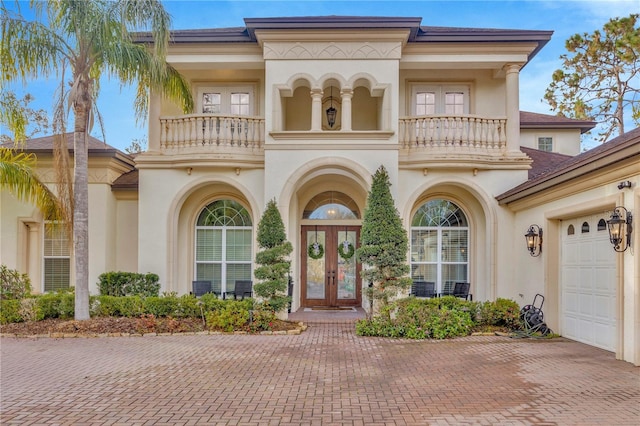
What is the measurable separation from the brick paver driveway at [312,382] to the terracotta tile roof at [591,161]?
341cm

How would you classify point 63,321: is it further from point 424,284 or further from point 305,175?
point 424,284

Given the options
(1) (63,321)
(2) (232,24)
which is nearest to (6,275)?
(1) (63,321)

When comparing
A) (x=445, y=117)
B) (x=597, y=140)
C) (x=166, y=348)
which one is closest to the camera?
(x=166, y=348)

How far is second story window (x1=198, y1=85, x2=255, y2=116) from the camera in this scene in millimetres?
14500

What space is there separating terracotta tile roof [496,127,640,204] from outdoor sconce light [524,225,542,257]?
0.86 metres

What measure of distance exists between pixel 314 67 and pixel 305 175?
2.97m

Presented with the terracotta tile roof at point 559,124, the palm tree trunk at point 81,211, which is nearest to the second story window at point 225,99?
the palm tree trunk at point 81,211

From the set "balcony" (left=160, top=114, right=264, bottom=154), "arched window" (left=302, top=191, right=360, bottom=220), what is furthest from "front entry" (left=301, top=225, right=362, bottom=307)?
"balcony" (left=160, top=114, right=264, bottom=154)

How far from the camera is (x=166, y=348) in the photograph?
30.1ft

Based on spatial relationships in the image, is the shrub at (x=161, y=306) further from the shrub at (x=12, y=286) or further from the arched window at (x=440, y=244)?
the arched window at (x=440, y=244)

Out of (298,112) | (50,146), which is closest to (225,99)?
(298,112)

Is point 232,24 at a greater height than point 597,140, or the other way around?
point 232,24

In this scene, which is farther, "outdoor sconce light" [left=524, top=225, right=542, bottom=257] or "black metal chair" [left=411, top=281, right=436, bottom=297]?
"black metal chair" [left=411, top=281, right=436, bottom=297]

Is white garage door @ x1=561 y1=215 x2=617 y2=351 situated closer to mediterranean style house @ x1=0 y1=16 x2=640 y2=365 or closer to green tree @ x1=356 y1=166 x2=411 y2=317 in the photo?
mediterranean style house @ x1=0 y1=16 x2=640 y2=365
